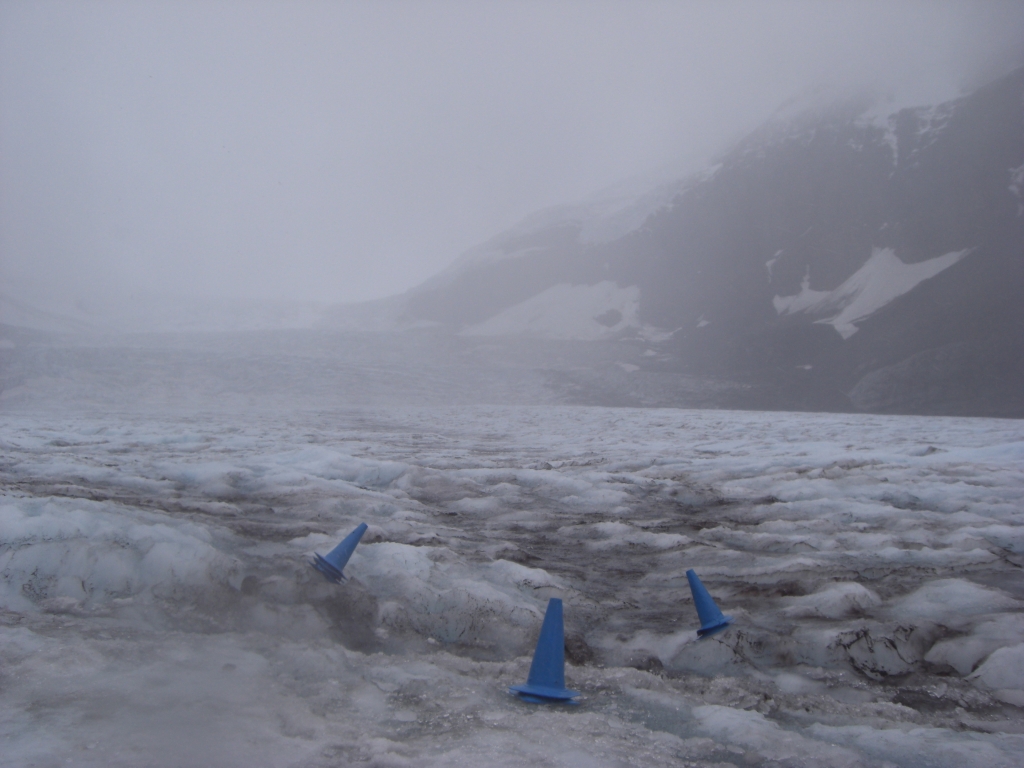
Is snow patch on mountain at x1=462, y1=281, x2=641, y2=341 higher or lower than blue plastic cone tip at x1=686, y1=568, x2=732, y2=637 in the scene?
higher

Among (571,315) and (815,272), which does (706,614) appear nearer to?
(571,315)

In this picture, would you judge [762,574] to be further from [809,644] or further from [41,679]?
[41,679]

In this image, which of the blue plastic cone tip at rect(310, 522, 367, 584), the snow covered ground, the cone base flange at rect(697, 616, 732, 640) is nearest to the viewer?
the snow covered ground

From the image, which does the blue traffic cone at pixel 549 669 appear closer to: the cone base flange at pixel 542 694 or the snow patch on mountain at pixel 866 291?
the cone base flange at pixel 542 694

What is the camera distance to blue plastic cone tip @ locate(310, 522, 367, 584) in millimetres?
3408

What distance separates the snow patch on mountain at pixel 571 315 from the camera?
1324 inches

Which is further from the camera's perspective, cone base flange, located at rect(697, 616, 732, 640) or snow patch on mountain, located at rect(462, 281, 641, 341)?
snow patch on mountain, located at rect(462, 281, 641, 341)

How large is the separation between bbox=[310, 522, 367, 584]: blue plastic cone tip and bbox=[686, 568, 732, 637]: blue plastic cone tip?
1.86 metres

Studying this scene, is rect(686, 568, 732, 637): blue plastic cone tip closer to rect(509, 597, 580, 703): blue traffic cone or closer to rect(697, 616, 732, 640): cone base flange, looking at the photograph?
rect(697, 616, 732, 640): cone base flange

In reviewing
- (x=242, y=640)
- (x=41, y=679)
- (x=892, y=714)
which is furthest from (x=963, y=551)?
(x=41, y=679)

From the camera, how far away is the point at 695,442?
30.3 ft

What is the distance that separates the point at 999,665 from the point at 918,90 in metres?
41.2

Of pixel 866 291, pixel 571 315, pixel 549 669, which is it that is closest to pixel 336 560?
pixel 549 669

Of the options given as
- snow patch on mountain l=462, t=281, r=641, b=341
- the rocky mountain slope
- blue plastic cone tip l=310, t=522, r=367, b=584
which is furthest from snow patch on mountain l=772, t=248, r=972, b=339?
blue plastic cone tip l=310, t=522, r=367, b=584
